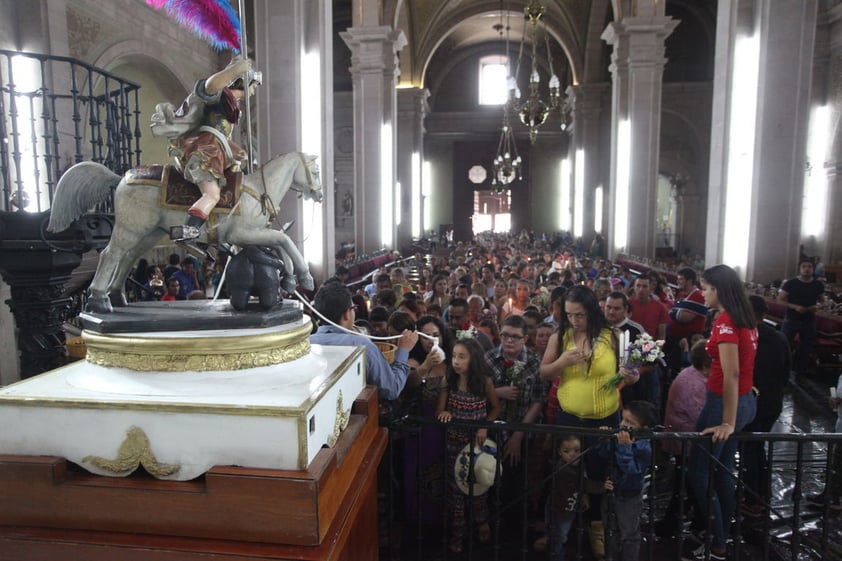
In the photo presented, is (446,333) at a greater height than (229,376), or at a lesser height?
lesser

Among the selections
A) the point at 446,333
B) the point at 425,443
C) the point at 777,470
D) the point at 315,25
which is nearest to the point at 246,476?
the point at 425,443

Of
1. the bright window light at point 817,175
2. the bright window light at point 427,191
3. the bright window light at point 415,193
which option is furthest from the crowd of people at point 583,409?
the bright window light at point 427,191

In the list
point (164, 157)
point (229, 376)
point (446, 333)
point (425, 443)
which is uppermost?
point (164, 157)

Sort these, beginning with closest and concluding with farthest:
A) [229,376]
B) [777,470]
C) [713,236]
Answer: [229,376] < [777,470] < [713,236]

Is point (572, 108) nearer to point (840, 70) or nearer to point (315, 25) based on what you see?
point (840, 70)

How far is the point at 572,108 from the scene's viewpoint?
28.2 meters

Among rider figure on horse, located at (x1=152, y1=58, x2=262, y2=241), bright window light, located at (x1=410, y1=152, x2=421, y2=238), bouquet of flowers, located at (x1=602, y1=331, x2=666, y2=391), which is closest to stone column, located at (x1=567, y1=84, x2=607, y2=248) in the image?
bright window light, located at (x1=410, y1=152, x2=421, y2=238)

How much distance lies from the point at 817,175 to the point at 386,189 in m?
13.8

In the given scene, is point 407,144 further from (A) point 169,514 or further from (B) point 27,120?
(A) point 169,514

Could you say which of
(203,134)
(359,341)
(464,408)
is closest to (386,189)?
(464,408)

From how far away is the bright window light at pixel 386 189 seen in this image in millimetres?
17703

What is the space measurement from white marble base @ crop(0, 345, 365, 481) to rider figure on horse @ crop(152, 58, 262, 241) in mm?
597

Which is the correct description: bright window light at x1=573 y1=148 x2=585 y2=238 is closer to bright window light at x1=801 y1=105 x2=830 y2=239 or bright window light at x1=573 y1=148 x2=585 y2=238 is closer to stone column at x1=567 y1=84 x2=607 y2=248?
stone column at x1=567 y1=84 x2=607 y2=248

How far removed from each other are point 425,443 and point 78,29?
1213 centimetres
